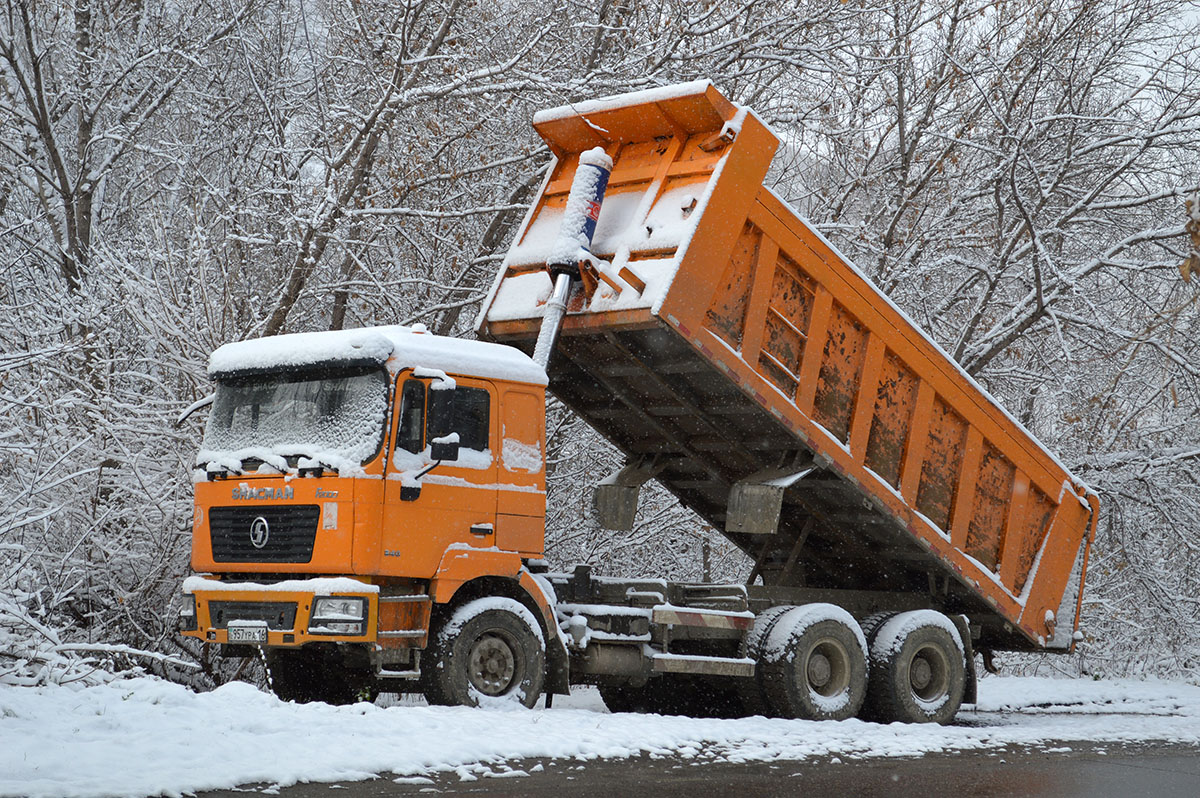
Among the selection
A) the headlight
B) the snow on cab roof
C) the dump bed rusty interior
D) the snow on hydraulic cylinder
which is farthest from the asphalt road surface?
the snow on hydraulic cylinder

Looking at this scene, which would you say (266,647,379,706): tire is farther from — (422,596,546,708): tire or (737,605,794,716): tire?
(737,605,794,716): tire

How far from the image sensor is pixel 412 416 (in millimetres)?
7711

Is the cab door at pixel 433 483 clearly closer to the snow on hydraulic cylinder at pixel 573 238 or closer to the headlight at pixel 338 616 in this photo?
the headlight at pixel 338 616

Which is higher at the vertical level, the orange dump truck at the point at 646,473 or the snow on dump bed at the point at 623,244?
the snow on dump bed at the point at 623,244

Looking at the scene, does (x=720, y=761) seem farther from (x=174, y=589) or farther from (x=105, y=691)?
(x=174, y=589)

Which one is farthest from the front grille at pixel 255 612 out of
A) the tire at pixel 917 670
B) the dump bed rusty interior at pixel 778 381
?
the tire at pixel 917 670

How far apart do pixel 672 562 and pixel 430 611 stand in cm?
676

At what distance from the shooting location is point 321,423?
7.76 m

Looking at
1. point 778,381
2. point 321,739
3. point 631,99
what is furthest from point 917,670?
point 321,739

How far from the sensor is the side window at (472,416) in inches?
313

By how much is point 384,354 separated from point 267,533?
1.31m

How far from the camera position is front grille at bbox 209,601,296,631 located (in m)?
7.43

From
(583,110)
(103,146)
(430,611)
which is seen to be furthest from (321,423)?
(103,146)

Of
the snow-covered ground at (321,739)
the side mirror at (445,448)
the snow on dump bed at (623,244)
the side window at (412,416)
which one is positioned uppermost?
the snow on dump bed at (623,244)
